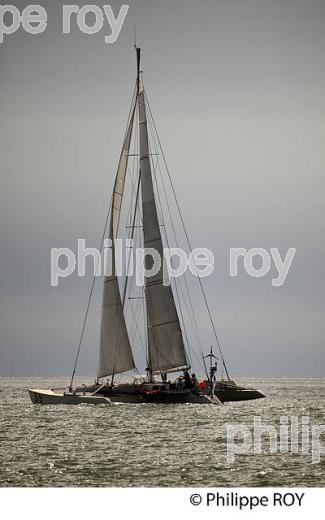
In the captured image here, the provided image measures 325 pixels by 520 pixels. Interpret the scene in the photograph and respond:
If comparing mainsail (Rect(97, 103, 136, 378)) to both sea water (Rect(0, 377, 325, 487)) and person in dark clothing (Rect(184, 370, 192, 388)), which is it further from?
person in dark clothing (Rect(184, 370, 192, 388))

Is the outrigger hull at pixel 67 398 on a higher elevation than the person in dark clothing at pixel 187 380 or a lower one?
lower

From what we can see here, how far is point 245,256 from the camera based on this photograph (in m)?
16.5

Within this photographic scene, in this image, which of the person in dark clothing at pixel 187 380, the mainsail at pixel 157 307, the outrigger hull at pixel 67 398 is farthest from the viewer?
the person in dark clothing at pixel 187 380

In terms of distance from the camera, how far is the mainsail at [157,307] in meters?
22.4

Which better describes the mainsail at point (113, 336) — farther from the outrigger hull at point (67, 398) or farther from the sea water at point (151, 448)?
the sea water at point (151, 448)

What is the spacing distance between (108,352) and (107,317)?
737mm

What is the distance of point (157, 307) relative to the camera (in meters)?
22.8

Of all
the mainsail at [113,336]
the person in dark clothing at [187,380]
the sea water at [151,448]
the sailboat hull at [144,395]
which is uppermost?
the mainsail at [113,336]

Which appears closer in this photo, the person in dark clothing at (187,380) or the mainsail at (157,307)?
the mainsail at (157,307)

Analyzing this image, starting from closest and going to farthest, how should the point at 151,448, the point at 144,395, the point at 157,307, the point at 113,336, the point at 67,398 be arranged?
the point at 151,448
the point at 144,395
the point at 157,307
the point at 67,398
the point at 113,336

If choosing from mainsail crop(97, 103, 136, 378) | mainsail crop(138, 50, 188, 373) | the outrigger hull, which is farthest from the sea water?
mainsail crop(138, 50, 188, 373)

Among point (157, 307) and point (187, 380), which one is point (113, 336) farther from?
point (187, 380)

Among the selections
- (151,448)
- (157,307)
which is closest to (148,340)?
(157,307)

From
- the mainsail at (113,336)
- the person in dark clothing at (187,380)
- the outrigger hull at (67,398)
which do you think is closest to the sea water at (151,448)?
the outrigger hull at (67,398)
